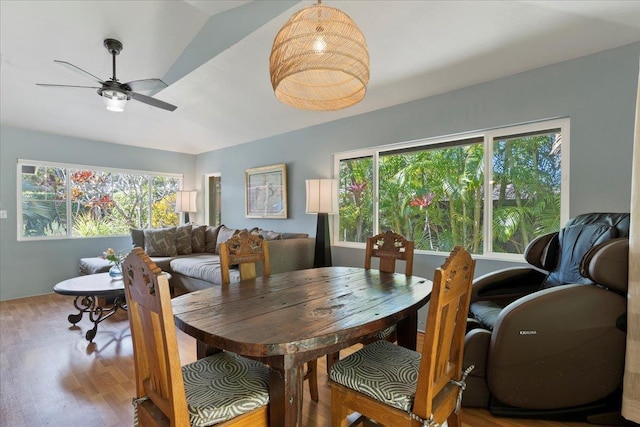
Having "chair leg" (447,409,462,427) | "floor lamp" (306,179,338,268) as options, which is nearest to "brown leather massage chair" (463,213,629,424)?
"chair leg" (447,409,462,427)

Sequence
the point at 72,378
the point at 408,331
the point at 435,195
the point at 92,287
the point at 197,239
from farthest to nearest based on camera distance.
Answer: the point at 197,239 → the point at 435,195 → the point at 92,287 → the point at 72,378 → the point at 408,331

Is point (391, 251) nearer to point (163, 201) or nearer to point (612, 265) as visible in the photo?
point (612, 265)

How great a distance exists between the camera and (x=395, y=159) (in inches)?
133

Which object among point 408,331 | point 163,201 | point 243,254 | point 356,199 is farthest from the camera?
point 163,201

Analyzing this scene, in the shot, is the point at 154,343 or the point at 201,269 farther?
the point at 201,269

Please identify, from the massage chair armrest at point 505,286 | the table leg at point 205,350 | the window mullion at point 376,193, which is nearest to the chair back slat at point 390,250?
the massage chair armrest at point 505,286

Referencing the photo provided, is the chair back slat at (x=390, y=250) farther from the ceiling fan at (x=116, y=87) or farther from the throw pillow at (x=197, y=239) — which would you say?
the throw pillow at (x=197, y=239)

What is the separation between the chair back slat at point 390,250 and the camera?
222cm

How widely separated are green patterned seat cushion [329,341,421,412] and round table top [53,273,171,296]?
7.05 ft

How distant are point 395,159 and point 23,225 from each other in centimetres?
500

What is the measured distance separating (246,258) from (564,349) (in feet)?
6.08

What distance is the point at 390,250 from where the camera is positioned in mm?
2293

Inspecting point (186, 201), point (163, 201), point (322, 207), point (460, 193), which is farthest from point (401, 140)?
point (163, 201)

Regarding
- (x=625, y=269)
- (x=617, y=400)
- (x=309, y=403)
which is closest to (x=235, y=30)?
(x=309, y=403)
